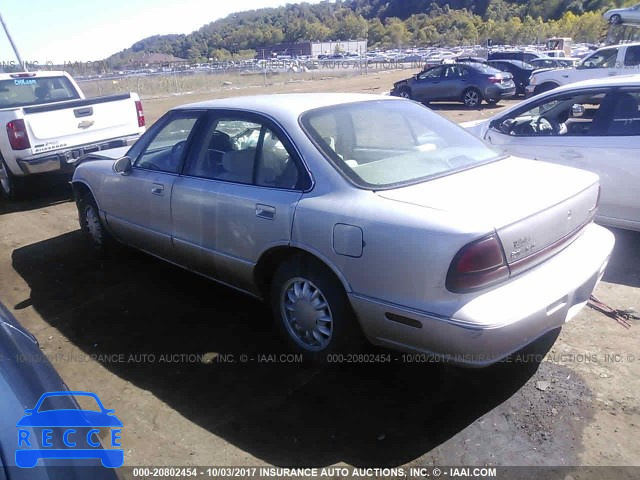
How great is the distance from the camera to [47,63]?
2180 centimetres

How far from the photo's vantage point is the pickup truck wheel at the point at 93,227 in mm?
5477

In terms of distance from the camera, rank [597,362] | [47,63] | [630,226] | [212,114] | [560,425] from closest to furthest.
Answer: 1. [560,425]
2. [597,362]
3. [212,114]
4. [630,226]
5. [47,63]

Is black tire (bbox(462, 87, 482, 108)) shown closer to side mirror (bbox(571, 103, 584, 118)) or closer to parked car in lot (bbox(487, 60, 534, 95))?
parked car in lot (bbox(487, 60, 534, 95))

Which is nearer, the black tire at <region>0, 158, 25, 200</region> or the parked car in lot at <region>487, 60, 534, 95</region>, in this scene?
the black tire at <region>0, 158, 25, 200</region>

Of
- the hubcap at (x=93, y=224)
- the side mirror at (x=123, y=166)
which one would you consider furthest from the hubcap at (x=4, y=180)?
the side mirror at (x=123, y=166)

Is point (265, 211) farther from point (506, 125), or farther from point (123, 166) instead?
point (506, 125)

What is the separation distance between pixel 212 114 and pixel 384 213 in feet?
6.11

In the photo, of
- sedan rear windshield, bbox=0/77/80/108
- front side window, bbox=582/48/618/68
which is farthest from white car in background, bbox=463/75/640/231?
front side window, bbox=582/48/618/68

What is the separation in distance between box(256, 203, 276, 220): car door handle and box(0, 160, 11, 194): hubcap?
614 centimetres

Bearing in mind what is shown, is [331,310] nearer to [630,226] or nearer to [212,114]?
[212,114]

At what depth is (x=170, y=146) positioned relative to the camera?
471 centimetres

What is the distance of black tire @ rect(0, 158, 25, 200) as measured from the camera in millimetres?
7979

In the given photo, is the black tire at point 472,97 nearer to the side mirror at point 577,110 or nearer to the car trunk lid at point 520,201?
the side mirror at point 577,110

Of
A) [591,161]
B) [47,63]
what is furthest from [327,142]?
[47,63]
